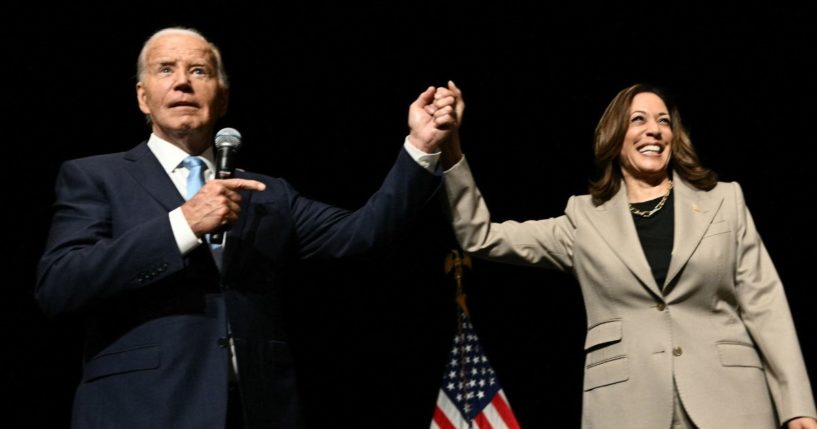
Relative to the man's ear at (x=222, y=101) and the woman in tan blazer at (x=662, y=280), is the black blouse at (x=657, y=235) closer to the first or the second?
the woman in tan blazer at (x=662, y=280)

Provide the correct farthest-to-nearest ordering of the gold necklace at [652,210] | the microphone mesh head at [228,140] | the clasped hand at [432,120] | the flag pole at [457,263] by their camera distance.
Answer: the flag pole at [457,263] < the gold necklace at [652,210] < the clasped hand at [432,120] < the microphone mesh head at [228,140]

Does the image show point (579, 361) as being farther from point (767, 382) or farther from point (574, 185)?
point (767, 382)

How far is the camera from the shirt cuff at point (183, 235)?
235 cm

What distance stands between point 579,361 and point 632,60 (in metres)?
1.18

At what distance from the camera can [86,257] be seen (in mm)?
2348

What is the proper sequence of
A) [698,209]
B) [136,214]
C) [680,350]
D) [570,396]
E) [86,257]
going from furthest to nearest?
[570,396], [698,209], [680,350], [136,214], [86,257]

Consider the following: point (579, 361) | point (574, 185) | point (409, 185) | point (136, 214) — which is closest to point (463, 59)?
point (574, 185)

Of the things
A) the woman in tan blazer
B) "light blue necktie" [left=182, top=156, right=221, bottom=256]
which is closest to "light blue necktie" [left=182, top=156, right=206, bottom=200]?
"light blue necktie" [left=182, top=156, right=221, bottom=256]

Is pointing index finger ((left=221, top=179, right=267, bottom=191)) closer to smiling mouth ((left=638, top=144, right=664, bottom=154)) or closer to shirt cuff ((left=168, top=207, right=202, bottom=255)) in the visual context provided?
shirt cuff ((left=168, top=207, right=202, bottom=255))

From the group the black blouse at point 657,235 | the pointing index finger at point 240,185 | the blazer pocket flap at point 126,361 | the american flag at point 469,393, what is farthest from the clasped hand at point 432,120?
the american flag at point 469,393

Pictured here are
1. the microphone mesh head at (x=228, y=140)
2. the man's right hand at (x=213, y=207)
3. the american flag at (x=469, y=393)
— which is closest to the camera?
the man's right hand at (x=213, y=207)

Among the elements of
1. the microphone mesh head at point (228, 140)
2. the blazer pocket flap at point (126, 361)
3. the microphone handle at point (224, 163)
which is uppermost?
the microphone mesh head at point (228, 140)

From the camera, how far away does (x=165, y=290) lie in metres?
2.45

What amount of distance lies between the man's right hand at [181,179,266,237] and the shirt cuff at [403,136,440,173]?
1.57ft
